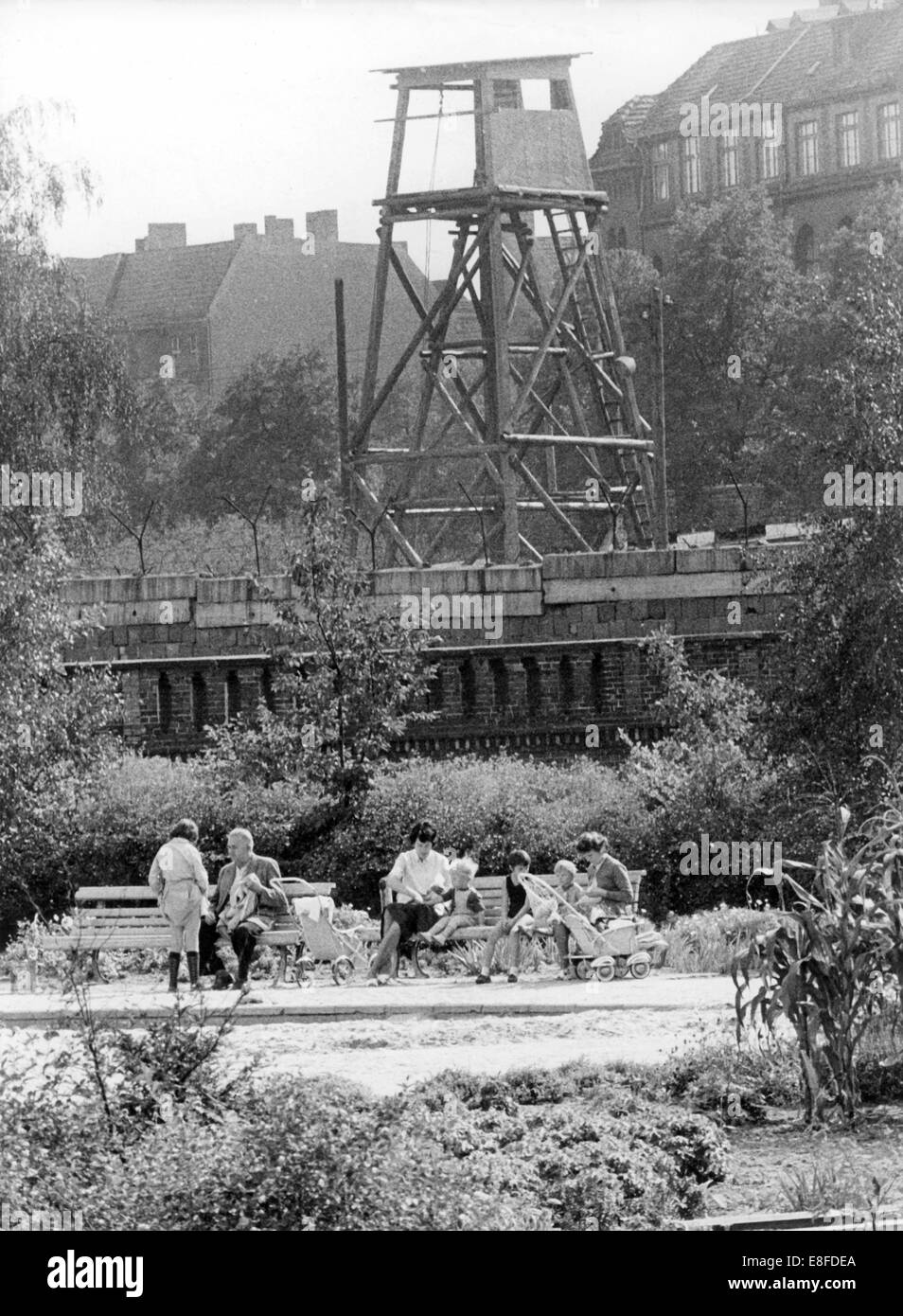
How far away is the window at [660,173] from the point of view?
251 feet

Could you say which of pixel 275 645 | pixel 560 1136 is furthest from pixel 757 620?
pixel 560 1136

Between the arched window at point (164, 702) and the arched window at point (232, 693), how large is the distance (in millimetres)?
709

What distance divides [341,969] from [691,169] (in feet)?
195

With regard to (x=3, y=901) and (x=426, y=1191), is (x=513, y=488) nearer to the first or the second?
(x=3, y=901)

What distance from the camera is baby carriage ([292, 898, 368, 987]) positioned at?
1873 cm

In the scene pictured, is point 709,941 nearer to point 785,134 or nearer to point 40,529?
point 40,529

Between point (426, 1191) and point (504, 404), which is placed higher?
point (504, 404)

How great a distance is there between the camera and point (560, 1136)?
1098 cm

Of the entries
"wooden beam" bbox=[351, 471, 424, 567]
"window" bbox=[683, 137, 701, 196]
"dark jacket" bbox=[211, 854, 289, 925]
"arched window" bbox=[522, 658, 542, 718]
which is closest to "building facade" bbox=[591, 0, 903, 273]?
"window" bbox=[683, 137, 701, 196]

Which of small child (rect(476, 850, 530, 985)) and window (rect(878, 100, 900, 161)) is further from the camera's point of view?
window (rect(878, 100, 900, 161))

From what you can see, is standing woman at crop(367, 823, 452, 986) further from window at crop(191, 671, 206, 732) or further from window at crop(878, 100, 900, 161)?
window at crop(878, 100, 900, 161)

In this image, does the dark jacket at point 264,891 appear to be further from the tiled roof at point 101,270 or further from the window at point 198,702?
the tiled roof at point 101,270

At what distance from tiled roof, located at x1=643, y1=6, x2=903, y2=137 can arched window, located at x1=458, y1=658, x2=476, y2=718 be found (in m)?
36.3
